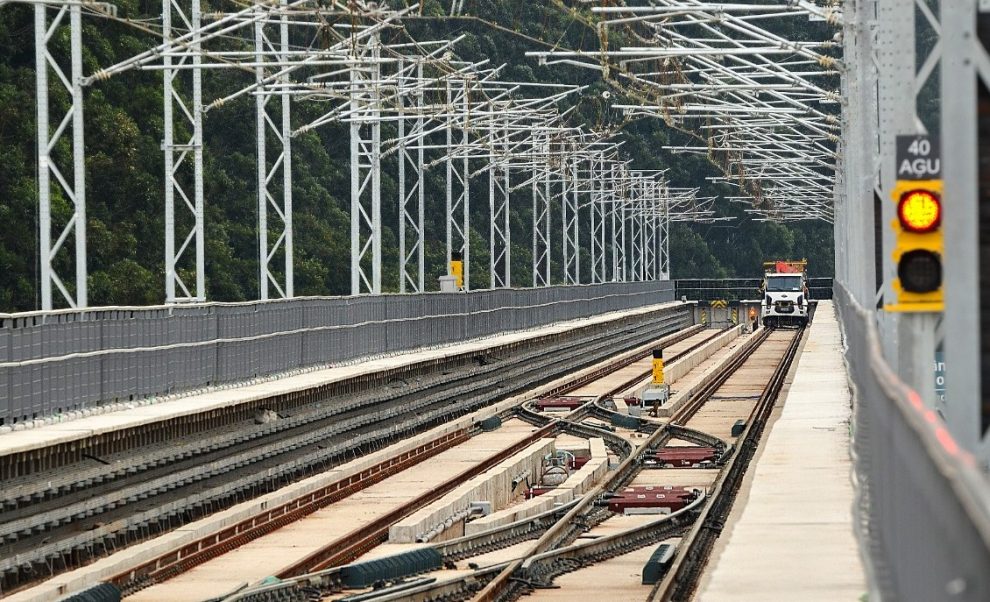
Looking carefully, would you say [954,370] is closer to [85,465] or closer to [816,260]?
[85,465]

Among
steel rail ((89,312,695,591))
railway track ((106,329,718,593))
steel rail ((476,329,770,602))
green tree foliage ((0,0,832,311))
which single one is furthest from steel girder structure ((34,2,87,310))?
steel rail ((476,329,770,602))

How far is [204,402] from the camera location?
90.8 feet

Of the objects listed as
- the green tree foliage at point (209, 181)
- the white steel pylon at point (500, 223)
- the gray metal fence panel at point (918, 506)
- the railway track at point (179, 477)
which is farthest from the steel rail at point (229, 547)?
the white steel pylon at point (500, 223)

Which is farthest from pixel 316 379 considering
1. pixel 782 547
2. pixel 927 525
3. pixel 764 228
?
pixel 764 228

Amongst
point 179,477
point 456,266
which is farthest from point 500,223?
point 179,477

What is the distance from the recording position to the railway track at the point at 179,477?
66.5ft

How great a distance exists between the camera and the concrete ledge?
23766mm

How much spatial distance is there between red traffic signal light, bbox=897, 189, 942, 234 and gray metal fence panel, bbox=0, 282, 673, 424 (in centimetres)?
1099

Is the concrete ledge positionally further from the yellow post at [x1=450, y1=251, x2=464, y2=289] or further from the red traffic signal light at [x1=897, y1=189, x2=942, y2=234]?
the yellow post at [x1=450, y1=251, x2=464, y2=289]

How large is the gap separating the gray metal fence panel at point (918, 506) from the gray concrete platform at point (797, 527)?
1261 millimetres

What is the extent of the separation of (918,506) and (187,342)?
76.3ft

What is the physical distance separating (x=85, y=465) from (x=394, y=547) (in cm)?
376

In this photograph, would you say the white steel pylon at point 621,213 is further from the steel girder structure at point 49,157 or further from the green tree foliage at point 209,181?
the steel girder structure at point 49,157

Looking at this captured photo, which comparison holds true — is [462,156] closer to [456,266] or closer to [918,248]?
[456,266]
